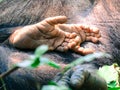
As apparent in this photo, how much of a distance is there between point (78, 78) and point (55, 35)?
632 millimetres

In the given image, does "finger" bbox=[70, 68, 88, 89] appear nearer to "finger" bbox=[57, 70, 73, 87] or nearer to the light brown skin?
"finger" bbox=[57, 70, 73, 87]

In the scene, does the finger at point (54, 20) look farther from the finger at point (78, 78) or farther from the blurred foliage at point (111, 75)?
the finger at point (78, 78)

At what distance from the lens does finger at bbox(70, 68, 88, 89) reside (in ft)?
4.54

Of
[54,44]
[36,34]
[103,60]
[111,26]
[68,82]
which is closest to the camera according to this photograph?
[68,82]

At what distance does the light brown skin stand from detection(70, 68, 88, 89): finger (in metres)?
0.47

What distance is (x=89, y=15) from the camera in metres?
2.49

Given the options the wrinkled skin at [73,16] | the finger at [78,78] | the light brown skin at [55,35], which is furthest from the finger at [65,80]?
the wrinkled skin at [73,16]

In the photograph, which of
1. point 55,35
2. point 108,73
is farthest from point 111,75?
point 55,35

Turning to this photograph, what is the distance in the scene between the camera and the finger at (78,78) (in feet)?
4.54

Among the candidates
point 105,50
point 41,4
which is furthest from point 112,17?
point 41,4

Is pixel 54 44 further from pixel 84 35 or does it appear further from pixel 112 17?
pixel 112 17

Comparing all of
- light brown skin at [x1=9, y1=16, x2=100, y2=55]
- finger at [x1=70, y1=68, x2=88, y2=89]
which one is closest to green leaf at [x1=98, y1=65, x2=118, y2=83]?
light brown skin at [x1=9, y1=16, x2=100, y2=55]

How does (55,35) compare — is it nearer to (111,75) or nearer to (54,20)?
(54,20)

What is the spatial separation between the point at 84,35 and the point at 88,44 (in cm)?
6
